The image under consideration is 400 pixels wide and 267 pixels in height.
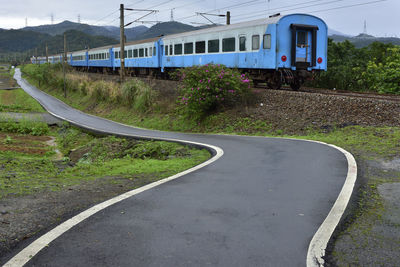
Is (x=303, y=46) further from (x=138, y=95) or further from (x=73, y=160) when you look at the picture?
(x=138, y=95)

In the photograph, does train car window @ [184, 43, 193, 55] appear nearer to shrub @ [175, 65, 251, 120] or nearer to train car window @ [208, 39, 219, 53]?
train car window @ [208, 39, 219, 53]

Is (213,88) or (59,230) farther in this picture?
(213,88)

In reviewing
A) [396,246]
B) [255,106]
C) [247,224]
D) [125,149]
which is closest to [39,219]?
[247,224]

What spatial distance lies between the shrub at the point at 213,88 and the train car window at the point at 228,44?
101 inches

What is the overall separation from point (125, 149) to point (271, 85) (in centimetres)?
878

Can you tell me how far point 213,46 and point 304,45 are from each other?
17.9 ft

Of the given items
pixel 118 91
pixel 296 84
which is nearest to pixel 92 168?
pixel 296 84

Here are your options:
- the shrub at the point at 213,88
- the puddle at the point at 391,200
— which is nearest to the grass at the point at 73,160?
the puddle at the point at 391,200

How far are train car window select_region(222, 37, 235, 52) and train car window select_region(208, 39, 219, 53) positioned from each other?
0.64 meters

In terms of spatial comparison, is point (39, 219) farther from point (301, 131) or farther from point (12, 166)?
point (301, 131)

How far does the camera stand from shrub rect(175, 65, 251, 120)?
57.1ft

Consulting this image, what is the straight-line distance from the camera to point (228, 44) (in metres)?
20.7

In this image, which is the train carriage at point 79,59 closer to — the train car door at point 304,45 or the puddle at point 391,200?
the train car door at point 304,45

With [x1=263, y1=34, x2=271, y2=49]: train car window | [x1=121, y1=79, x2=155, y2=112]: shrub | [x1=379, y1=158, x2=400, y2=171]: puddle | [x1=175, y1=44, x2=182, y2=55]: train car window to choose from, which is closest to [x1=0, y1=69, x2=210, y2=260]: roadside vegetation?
[x1=379, y1=158, x2=400, y2=171]: puddle
